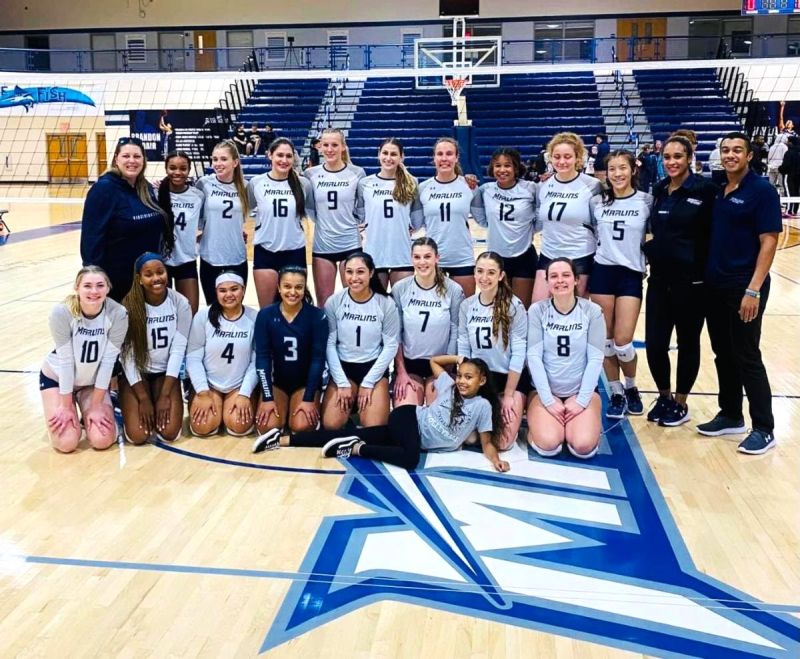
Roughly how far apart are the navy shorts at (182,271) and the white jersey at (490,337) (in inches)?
69.8

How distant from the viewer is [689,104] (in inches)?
827

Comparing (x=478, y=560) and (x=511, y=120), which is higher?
(x=511, y=120)

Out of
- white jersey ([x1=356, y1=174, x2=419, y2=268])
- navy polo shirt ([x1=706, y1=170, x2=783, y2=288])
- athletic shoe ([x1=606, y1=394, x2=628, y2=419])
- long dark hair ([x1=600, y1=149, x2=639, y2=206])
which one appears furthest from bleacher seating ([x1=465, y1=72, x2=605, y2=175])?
navy polo shirt ([x1=706, y1=170, x2=783, y2=288])

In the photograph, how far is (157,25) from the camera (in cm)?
2662

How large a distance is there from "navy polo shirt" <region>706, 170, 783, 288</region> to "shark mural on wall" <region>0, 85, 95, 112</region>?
2230 cm

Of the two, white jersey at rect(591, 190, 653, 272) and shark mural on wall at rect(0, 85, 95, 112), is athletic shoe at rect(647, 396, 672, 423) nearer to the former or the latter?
white jersey at rect(591, 190, 653, 272)

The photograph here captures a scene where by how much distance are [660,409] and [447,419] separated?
4.65 ft

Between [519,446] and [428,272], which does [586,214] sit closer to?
[428,272]

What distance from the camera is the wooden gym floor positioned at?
2684 millimetres

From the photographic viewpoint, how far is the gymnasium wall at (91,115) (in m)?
23.2

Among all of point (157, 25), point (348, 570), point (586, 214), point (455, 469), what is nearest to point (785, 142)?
point (586, 214)

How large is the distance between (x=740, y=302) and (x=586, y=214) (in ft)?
3.38

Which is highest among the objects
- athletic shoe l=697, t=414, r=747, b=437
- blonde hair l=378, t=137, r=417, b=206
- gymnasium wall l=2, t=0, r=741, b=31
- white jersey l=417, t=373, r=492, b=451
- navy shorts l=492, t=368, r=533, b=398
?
gymnasium wall l=2, t=0, r=741, b=31

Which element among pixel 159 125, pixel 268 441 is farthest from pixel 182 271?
pixel 159 125
